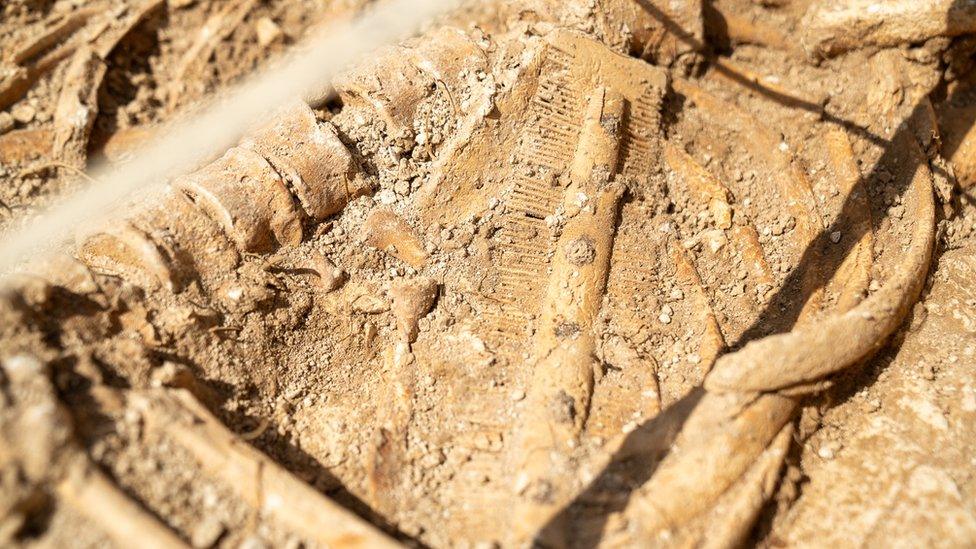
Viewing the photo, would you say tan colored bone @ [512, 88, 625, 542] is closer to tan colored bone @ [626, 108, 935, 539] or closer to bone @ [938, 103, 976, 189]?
tan colored bone @ [626, 108, 935, 539]

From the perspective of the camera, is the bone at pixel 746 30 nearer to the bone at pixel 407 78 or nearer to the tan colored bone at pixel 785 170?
the tan colored bone at pixel 785 170

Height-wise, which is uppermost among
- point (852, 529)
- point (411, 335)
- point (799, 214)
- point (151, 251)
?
point (151, 251)

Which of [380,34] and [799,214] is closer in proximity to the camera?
[799,214]

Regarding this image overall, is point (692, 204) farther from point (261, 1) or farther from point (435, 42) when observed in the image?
point (261, 1)

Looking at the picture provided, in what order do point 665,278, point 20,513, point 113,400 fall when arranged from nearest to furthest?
point 20,513 → point 113,400 → point 665,278

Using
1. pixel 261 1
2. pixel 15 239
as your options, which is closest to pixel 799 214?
pixel 261 1

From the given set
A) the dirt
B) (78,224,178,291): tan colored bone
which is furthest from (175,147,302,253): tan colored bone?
(78,224,178,291): tan colored bone
